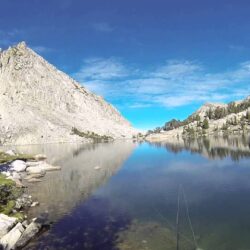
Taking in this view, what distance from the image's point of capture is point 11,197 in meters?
42.0

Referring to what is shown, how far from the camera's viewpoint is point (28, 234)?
29.6 meters

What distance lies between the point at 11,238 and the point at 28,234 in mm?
1822

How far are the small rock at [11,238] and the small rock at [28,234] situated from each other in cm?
38

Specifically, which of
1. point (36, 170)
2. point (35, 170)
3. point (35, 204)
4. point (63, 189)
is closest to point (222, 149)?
point (36, 170)

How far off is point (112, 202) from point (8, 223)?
15835 millimetres

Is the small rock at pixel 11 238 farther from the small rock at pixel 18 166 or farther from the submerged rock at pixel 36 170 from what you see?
the small rock at pixel 18 166

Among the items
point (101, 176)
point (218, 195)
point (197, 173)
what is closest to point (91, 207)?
point (218, 195)

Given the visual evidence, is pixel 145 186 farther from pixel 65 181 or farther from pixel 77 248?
pixel 77 248

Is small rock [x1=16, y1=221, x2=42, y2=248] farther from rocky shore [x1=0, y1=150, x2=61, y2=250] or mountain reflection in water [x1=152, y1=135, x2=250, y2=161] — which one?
mountain reflection in water [x1=152, y1=135, x2=250, y2=161]

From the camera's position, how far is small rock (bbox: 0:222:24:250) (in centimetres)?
2715

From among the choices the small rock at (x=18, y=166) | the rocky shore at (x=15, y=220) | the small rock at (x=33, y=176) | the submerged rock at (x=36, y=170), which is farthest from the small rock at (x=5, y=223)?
the small rock at (x=18, y=166)

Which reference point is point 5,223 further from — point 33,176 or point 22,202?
point 33,176

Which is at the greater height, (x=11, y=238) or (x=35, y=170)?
(x=35, y=170)

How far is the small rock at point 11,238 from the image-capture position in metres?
27.1
